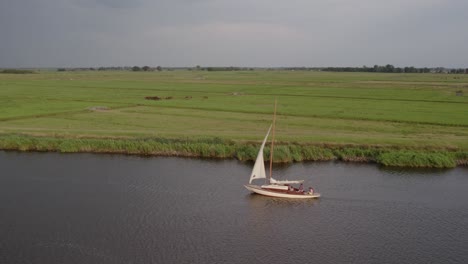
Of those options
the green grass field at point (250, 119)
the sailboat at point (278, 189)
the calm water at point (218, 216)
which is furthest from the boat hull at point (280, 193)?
the green grass field at point (250, 119)

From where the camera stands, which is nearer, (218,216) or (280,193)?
(218,216)

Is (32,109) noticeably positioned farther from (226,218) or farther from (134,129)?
(226,218)

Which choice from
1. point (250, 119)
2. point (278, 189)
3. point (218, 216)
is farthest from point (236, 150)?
point (250, 119)

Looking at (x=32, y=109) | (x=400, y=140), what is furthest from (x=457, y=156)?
(x=32, y=109)

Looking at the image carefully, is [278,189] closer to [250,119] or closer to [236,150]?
[236,150]

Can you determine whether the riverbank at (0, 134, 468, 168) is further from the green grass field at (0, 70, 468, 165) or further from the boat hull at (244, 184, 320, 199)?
the boat hull at (244, 184, 320, 199)

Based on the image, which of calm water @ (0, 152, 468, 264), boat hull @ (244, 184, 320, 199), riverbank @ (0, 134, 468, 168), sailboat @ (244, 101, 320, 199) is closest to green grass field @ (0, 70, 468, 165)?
riverbank @ (0, 134, 468, 168)
